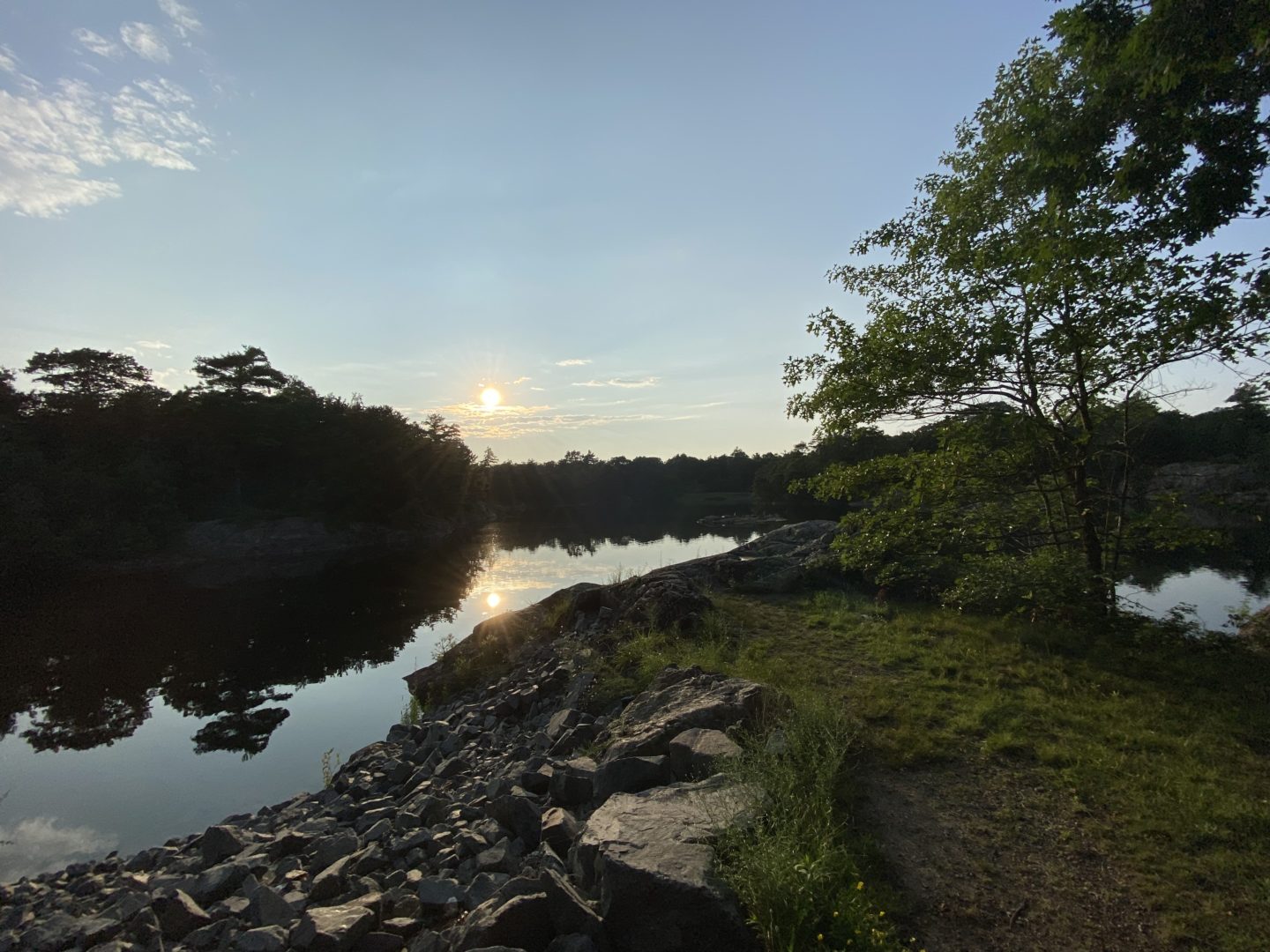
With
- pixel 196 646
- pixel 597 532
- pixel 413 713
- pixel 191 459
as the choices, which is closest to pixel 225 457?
pixel 191 459

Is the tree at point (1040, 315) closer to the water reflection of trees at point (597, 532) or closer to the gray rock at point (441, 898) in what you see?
the gray rock at point (441, 898)

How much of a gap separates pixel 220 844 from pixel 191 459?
4755 centimetres

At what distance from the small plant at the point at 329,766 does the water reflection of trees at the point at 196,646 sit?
5.05ft

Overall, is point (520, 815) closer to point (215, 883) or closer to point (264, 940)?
point (264, 940)

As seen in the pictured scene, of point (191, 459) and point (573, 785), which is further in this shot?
point (191, 459)

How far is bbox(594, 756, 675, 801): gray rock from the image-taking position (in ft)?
15.4

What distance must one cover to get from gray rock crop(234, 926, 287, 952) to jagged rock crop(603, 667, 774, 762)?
2.40m

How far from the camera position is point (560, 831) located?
4410mm

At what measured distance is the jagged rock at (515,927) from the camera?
131 inches

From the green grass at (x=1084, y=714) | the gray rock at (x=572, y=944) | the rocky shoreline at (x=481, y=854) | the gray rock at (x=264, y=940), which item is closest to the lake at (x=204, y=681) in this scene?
the rocky shoreline at (x=481, y=854)

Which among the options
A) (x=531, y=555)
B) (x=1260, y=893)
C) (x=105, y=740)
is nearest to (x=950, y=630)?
(x=1260, y=893)

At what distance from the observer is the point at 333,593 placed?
26.4 m

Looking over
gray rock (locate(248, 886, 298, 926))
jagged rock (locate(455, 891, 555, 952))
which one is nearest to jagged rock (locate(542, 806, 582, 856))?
jagged rock (locate(455, 891, 555, 952))

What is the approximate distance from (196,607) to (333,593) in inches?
186
